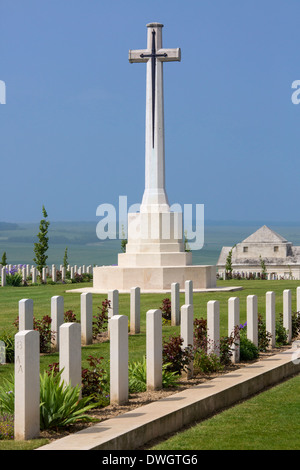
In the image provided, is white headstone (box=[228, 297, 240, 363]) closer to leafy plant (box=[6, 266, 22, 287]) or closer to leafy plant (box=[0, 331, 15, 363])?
leafy plant (box=[0, 331, 15, 363])

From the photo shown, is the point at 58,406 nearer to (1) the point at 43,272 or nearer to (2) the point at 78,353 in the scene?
(2) the point at 78,353

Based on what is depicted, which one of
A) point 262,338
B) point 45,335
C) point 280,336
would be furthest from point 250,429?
point 280,336

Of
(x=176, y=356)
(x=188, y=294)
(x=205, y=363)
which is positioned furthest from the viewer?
(x=188, y=294)

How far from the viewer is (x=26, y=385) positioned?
21.2 ft

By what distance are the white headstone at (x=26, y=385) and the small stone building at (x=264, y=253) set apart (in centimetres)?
6402

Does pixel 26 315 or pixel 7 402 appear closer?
pixel 7 402

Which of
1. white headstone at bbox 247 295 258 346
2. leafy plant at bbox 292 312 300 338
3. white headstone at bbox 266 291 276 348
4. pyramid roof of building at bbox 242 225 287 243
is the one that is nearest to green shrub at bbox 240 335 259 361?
white headstone at bbox 247 295 258 346

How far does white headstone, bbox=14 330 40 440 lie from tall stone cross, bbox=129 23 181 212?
2147cm

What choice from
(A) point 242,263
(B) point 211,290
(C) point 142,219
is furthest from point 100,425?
(A) point 242,263

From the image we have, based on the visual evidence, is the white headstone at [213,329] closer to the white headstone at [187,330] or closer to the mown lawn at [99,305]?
the white headstone at [187,330]

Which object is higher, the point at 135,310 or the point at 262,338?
the point at 135,310

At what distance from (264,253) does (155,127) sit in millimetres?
46448

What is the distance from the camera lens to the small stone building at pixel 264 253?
70625mm

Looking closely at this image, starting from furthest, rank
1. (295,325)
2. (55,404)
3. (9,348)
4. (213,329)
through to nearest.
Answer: (295,325) → (9,348) → (213,329) → (55,404)
